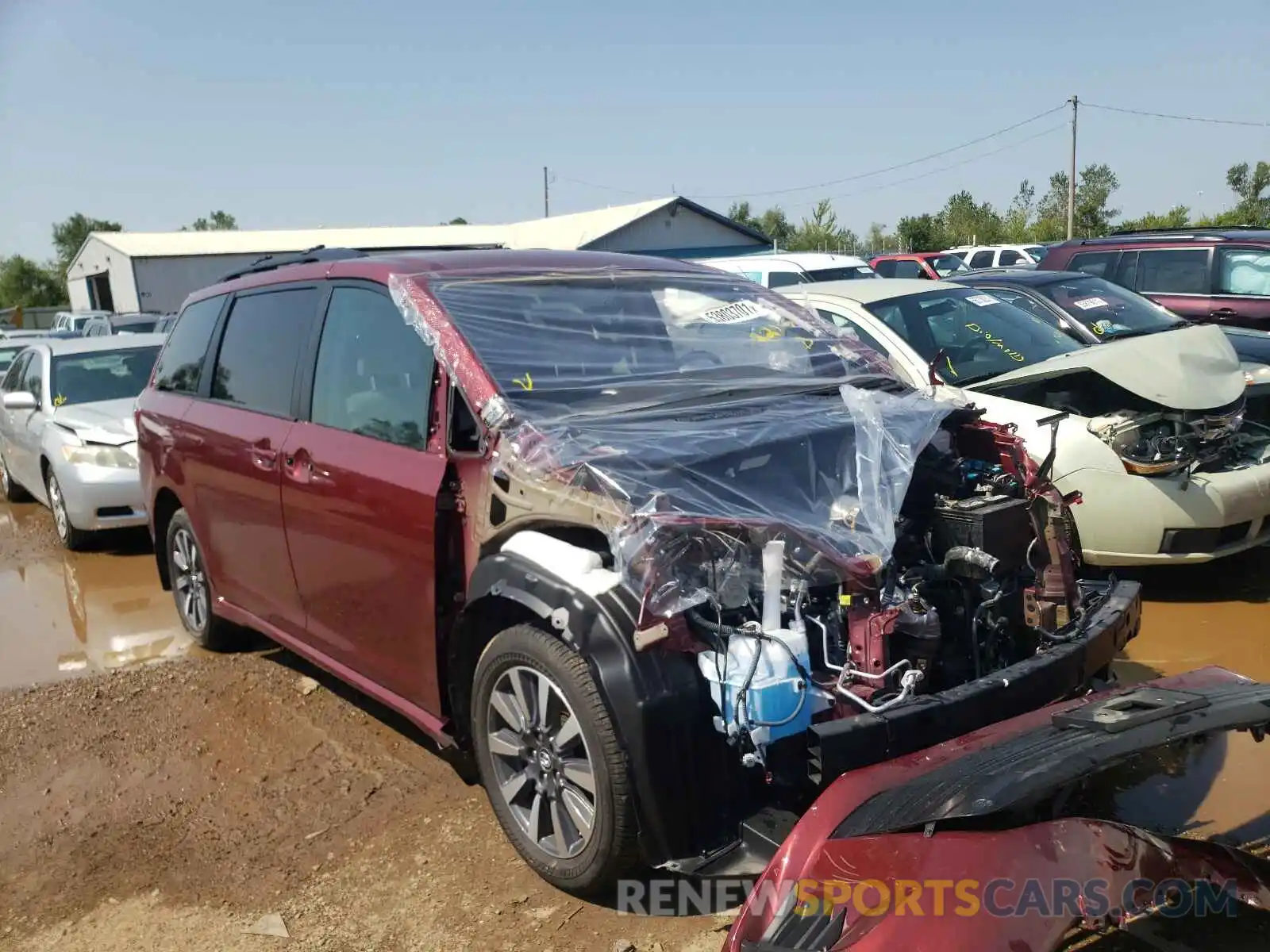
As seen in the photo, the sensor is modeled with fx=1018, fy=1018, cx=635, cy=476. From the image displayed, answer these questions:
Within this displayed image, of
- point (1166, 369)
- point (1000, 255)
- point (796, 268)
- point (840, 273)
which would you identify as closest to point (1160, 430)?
point (1166, 369)

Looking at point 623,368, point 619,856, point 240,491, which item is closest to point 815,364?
point 623,368

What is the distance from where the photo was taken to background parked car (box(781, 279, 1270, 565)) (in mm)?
4906

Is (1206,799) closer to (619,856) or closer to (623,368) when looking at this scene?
(619,856)

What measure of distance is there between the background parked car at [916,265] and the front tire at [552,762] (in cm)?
1588

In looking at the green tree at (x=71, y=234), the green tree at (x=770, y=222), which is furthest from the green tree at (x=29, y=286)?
the green tree at (x=770, y=222)

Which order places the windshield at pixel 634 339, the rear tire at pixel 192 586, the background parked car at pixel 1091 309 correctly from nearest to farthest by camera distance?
the windshield at pixel 634 339 → the rear tire at pixel 192 586 → the background parked car at pixel 1091 309

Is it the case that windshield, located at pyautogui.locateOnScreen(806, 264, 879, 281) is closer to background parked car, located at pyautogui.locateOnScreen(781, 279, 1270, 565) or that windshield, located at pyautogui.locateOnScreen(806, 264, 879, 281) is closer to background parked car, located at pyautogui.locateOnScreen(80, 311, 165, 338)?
background parked car, located at pyautogui.locateOnScreen(781, 279, 1270, 565)

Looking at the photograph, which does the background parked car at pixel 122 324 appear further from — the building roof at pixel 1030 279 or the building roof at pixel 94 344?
the building roof at pixel 1030 279

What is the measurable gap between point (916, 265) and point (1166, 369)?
14132 mm

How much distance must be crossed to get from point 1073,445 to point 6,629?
6.17m

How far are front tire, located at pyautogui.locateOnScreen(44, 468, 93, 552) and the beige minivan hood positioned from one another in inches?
263

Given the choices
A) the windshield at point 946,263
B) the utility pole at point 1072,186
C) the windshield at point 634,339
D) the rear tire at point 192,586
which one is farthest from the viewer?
the utility pole at point 1072,186

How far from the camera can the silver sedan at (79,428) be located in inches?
298

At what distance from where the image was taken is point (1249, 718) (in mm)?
2387
